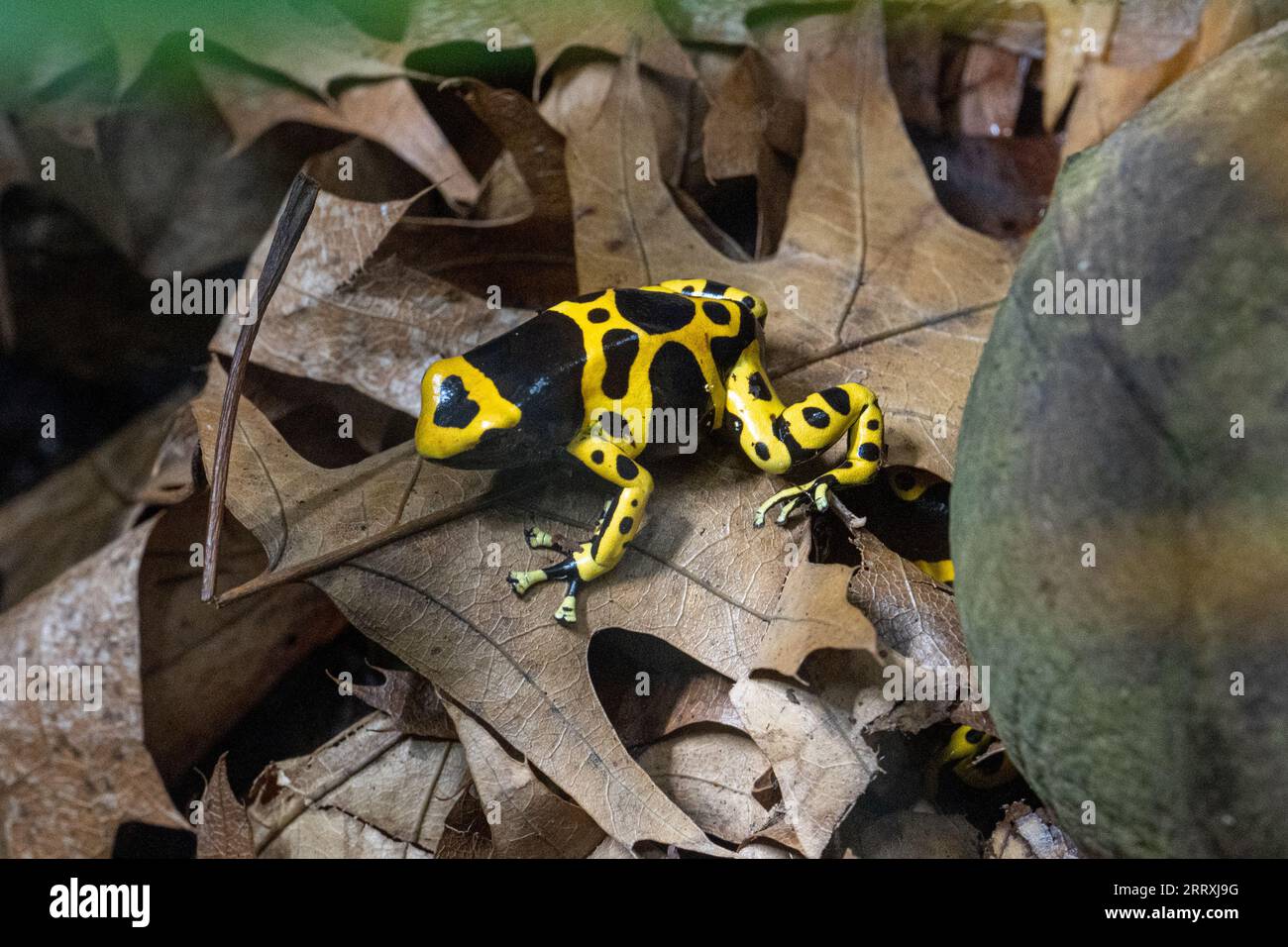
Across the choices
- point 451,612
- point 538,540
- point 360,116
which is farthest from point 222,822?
point 360,116

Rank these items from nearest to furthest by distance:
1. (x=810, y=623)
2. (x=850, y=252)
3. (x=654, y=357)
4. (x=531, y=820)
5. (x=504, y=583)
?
(x=810, y=623)
(x=531, y=820)
(x=504, y=583)
(x=654, y=357)
(x=850, y=252)

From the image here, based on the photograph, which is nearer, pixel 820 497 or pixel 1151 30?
pixel 820 497

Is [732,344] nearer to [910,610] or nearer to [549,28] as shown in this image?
[910,610]

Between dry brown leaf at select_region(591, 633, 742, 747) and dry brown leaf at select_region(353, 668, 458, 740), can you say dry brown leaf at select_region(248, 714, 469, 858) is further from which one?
dry brown leaf at select_region(591, 633, 742, 747)

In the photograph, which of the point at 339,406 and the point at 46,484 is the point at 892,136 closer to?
the point at 339,406

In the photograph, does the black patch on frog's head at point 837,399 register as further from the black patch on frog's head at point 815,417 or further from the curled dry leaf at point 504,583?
the curled dry leaf at point 504,583

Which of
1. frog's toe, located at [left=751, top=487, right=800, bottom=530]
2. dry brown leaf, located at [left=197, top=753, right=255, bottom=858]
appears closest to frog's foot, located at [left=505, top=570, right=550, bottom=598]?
frog's toe, located at [left=751, top=487, right=800, bottom=530]

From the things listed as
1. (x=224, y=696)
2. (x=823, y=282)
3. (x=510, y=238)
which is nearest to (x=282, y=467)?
(x=224, y=696)
